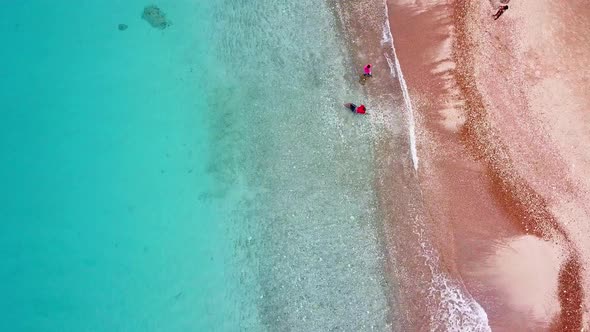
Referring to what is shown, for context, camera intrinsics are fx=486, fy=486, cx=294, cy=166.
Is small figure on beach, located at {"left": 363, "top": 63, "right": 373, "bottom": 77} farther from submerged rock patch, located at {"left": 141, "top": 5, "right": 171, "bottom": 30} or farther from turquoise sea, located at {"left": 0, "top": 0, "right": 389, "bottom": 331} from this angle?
submerged rock patch, located at {"left": 141, "top": 5, "right": 171, "bottom": 30}

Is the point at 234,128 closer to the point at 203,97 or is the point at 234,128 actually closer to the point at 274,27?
the point at 203,97

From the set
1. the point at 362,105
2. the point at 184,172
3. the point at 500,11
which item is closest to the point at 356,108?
the point at 362,105

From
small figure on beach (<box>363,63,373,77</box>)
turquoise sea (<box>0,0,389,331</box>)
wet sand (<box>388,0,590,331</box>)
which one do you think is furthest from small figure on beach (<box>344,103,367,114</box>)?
wet sand (<box>388,0,590,331</box>)

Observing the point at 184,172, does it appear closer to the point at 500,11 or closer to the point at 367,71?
the point at 367,71

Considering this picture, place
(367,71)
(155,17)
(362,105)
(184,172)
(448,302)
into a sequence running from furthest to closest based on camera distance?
(155,17)
(367,71)
(362,105)
(184,172)
(448,302)

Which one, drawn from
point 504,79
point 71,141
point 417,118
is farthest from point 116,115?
point 504,79
